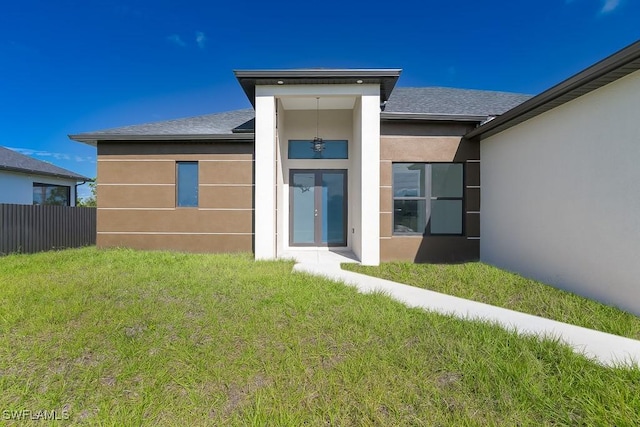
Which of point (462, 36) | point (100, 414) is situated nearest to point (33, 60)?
point (100, 414)

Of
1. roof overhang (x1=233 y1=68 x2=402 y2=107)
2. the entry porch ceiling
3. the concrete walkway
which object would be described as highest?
roof overhang (x1=233 y1=68 x2=402 y2=107)

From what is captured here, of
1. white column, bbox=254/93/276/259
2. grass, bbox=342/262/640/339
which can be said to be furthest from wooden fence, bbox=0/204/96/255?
grass, bbox=342/262/640/339

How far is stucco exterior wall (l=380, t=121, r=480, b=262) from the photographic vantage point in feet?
23.1

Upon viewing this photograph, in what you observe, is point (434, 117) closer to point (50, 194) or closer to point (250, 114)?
point (250, 114)

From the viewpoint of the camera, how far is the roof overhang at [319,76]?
6.15 m

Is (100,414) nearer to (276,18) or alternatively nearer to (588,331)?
(588,331)

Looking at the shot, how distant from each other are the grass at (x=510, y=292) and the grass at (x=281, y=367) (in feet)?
4.25

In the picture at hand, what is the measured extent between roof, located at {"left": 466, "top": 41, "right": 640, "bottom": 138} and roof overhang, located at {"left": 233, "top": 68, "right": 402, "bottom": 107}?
261 centimetres

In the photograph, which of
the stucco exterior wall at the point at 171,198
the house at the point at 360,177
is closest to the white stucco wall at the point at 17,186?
the house at the point at 360,177

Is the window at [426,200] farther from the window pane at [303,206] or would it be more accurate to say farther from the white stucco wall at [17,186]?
the white stucco wall at [17,186]

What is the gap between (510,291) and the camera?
14.9 feet

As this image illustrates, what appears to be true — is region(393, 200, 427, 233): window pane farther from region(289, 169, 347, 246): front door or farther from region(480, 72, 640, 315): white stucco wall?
region(289, 169, 347, 246): front door

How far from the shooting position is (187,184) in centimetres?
788

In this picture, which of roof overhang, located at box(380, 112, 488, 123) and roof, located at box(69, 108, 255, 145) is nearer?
roof overhang, located at box(380, 112, 488, 123)
